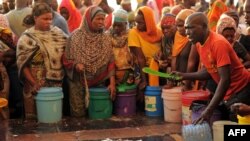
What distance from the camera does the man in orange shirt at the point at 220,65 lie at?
4.55 m

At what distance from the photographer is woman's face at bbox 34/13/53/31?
20.8ft

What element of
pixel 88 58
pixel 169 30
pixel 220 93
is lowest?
pixel 220 93

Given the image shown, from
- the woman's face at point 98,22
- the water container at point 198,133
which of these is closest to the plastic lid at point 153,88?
the woman's face at point 98,22

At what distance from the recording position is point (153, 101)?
6.58m

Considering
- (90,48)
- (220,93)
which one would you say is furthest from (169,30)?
(220,93)

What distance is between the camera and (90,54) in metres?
6.60

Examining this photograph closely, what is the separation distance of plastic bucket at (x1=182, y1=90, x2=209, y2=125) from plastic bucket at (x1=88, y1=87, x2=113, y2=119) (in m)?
1.29

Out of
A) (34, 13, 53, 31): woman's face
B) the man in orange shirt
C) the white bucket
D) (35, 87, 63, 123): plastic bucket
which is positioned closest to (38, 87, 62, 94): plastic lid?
(35, 87, 63, 123): plastic bucket

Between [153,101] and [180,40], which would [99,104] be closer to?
[153,101]

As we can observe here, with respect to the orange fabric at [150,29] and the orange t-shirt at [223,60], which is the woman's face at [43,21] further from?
the orange t-shirt at [223,60]

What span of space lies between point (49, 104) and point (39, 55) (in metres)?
0.74

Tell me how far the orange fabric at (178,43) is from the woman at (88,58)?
3.11 ft

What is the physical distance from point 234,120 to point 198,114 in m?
0.42

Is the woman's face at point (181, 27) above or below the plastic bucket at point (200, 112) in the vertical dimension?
above
